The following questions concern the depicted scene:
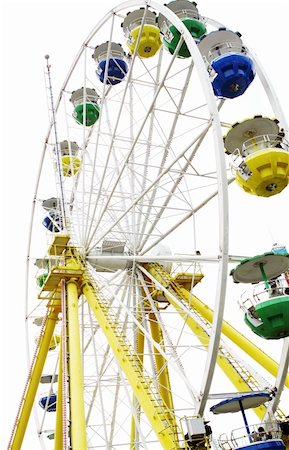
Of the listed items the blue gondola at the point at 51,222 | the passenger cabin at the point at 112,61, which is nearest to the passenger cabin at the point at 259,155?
the passenger cabin at the point at 112,61

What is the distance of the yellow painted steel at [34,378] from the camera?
16172 millimetres

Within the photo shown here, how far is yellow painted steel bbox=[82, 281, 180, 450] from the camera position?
10.0 metres

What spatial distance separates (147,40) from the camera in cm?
1526

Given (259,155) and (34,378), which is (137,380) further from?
(34,378)

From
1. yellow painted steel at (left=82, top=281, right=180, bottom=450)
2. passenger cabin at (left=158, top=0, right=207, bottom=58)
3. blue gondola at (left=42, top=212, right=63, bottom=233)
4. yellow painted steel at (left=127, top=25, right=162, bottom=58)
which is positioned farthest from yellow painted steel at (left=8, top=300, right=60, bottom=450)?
passenger cabin at (left=158, top=0, right=207, bottom=58)

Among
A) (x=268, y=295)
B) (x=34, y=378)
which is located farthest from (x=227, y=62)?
(x=34, y=378)

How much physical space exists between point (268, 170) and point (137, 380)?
474 centimetres

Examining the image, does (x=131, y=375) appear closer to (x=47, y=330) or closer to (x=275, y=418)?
(x=275, y=418)

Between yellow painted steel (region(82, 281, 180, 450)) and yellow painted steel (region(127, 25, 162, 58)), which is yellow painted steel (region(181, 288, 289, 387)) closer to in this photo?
yellow painted steel (region(82, 281, 180, 450))

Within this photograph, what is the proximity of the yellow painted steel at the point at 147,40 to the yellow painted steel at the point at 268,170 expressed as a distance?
7037mm

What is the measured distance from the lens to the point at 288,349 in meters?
10.3

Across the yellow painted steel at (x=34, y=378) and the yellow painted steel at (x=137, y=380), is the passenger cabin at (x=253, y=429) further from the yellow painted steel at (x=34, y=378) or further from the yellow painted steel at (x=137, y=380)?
the yellow painted steel at (x=34, y=378)

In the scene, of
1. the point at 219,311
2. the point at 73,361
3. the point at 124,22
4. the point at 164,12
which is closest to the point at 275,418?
the point at 219,311

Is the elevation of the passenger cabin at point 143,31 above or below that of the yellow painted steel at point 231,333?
above
